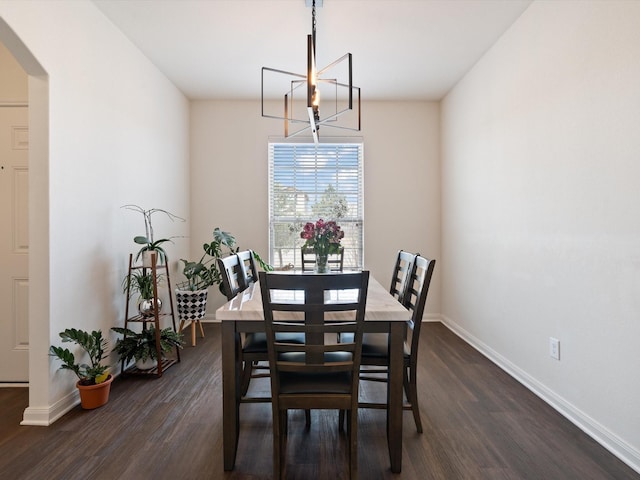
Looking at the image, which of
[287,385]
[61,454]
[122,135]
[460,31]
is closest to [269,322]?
[287,385]

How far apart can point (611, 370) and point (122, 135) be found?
371cm

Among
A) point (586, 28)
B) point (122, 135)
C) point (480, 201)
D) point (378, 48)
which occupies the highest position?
point (378, 48)

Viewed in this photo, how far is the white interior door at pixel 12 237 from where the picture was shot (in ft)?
8.62

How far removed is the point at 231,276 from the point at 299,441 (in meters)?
0.99

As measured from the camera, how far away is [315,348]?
1.44 meters

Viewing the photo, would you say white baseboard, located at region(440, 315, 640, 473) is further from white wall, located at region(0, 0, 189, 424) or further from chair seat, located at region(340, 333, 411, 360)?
white wall, located at region(0, 0, 189, 424)

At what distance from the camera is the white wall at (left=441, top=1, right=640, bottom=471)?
5.92 ft

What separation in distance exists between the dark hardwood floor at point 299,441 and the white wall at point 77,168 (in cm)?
34

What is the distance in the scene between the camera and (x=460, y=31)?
296 cm

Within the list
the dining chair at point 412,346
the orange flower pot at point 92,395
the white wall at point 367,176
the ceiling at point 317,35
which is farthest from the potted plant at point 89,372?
the ceiling at point 317,35

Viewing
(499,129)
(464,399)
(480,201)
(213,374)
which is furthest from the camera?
(480,201)

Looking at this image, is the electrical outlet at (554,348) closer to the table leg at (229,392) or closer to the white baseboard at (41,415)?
the table leg at (229,392)

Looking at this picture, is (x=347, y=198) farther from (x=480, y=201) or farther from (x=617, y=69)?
(x=617, y=69)

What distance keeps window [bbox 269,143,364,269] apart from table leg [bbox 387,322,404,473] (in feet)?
9.48
